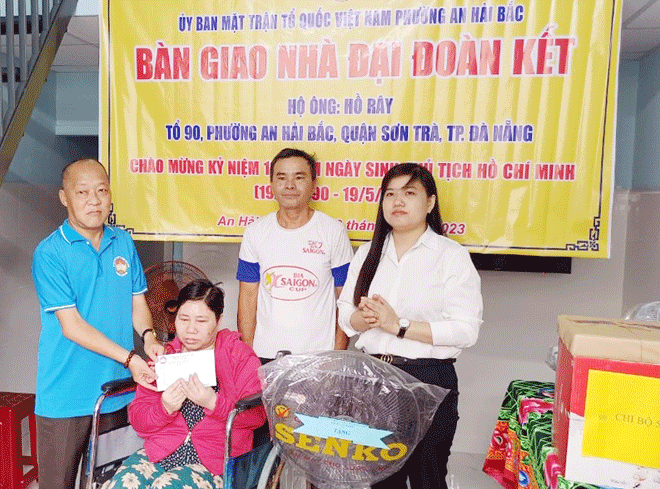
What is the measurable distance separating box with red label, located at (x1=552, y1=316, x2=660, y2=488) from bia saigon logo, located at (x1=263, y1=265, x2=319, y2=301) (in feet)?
3.63

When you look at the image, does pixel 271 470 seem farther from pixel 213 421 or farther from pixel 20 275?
pixel 20 275

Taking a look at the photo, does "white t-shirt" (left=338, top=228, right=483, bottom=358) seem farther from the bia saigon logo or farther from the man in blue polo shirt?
the man in blue polo shirt

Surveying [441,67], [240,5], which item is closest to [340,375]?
[441,67]

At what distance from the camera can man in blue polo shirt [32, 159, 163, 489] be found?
5.99ft

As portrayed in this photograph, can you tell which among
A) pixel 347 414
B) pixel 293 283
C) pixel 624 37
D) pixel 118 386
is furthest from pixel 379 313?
pixel 624 37

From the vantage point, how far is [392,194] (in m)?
1.87

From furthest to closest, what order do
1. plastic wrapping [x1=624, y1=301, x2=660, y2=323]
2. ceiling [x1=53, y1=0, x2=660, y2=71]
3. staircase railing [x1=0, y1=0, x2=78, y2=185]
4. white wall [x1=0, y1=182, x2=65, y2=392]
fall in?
→ 1. white wall [x1=0, y1=182, x2=65, y2=392]
2. staircase railing [x1=0, y1=0, x2=78, y2=185]
3. ceiling [x1=53, y1=0, x2=660, y2=71]
4. plastic wrapping [x1=624, y1=301, x2=660, y2=323]

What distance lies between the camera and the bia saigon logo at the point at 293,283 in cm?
217

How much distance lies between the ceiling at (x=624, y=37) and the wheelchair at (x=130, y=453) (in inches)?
76.2

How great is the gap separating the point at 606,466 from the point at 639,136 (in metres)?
2.31

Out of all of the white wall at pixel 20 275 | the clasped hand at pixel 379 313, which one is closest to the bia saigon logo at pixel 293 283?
the clasped hand at pixel 379 313

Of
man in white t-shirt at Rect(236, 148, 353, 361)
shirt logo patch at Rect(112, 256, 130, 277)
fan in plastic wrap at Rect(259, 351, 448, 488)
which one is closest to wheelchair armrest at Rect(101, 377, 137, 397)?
shirt logo patch at Rect(112, 256, 130, 277)

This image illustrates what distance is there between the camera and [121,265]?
1.98 metres

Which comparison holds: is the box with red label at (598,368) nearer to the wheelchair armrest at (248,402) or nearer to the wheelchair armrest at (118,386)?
the wheelchair armrest at (248,402)
